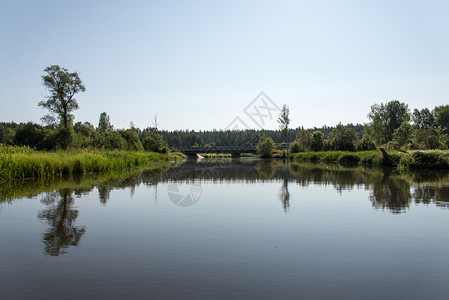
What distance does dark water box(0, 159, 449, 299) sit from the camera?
4.35 m

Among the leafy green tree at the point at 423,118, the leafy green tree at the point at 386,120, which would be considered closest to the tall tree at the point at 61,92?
the leafy green tree at the point at 386,120

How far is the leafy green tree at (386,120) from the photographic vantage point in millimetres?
85250

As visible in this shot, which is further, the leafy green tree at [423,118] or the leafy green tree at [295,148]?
the leafy green tree at [423,118]

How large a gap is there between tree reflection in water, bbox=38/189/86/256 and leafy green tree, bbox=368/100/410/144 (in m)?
86.3

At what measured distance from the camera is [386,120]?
86.7 metres

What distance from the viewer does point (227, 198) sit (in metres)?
12.5

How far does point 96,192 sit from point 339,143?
47013 millimetres

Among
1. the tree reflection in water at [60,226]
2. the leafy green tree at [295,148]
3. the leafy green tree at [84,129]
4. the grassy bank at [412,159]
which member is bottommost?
the tree reflection in water at [60,226]

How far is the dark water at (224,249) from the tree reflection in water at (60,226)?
0.03 metres

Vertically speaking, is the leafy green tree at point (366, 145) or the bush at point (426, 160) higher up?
the leafy green tree at point (366, 145)

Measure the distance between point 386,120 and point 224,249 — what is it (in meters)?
91.6

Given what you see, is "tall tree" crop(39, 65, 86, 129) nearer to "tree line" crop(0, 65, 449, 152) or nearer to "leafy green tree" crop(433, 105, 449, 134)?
"tree line" crop(0, 65, 449, 152)

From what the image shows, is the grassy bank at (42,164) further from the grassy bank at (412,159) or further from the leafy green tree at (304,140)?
the leafy green tree at (304,140)

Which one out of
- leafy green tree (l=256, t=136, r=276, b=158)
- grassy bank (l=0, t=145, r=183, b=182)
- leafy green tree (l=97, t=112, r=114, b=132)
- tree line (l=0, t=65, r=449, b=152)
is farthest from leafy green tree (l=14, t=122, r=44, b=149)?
leafy green tree (l=256, t=136, r=276, b=158)
